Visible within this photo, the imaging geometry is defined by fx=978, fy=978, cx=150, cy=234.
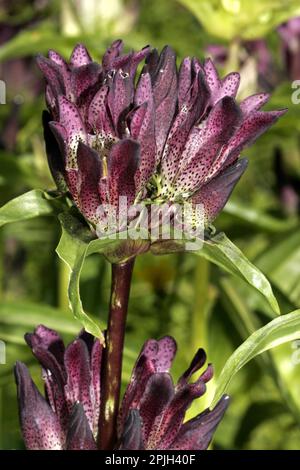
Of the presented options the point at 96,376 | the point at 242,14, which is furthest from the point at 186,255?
the point at 96,376

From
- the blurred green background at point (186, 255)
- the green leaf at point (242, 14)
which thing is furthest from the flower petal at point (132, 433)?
the green leaf at point (242, 14)

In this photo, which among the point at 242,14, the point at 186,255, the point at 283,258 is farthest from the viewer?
the point at 186,255

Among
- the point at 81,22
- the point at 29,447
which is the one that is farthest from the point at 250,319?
the point at 81,22

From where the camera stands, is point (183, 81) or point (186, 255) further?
point (186, 255)

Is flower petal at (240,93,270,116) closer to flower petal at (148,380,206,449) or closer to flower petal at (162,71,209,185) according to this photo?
flower petal at (162,71,209,185)

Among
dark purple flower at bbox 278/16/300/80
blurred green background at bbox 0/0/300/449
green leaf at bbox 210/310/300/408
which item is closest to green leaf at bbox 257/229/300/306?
blurred green background at bbox 0/0/300/449

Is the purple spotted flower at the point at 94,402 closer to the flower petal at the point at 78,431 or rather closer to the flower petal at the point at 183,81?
the flower petal at the point at 78,431

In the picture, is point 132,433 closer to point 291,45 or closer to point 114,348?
point 114,348
